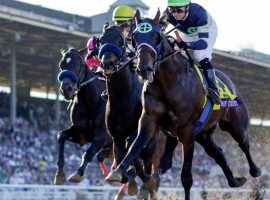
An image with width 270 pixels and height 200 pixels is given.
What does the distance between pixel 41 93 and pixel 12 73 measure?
748 inches

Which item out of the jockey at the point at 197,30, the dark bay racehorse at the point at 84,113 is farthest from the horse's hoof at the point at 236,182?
the dark bay racehorse at the point at 84,113

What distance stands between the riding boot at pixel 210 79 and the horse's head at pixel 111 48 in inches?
38.2

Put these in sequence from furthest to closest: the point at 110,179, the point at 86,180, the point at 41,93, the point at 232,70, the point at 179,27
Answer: the point at 41,93, the point at 232,70, the point at 86,180, the point at 179,27, the point at 110,179

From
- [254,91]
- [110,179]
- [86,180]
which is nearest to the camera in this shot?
[110,179]

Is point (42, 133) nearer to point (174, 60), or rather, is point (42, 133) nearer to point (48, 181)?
point (48, 181)

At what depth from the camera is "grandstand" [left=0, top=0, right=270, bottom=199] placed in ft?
75.4

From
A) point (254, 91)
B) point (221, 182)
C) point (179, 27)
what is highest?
point (179, 27)

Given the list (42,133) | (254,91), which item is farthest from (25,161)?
(254,91)

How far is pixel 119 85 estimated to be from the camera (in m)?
9.80

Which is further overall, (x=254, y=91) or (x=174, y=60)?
(x=254, y=91)

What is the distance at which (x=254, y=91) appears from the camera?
35.7 meters

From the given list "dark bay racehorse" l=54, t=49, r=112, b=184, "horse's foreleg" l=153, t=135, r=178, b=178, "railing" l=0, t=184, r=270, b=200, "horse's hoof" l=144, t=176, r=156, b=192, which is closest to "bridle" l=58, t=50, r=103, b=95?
"dark bay racehorse" l=54, t=49, r=112, b=184

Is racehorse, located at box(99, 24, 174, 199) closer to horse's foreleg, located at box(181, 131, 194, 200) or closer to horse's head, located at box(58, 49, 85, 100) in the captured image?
horse's head, located at box(58, 49, 85, 100)

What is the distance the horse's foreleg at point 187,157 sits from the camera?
8695 mm
